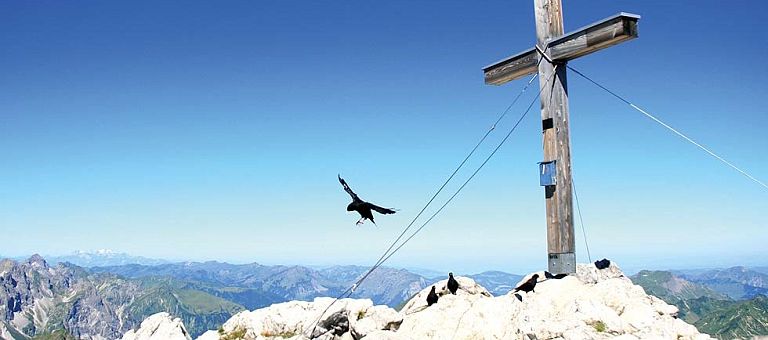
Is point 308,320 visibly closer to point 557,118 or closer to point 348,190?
point 348,190

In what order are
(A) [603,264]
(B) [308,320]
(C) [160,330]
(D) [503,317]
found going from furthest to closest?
(C) [160,330] → (B) [308,320] → (A) [603,264] → (D) [503,317]

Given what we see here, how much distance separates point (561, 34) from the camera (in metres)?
13.0

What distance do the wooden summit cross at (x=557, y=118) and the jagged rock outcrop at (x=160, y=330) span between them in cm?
1169

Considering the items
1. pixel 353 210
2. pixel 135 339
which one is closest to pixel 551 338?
pixel 353 210

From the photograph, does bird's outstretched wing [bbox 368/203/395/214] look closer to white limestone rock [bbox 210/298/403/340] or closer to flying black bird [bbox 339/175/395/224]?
flying black bird [bbox 339/175/395/224]

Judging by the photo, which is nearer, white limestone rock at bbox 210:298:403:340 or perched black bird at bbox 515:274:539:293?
perched black bird at bbox 515:274:539:293

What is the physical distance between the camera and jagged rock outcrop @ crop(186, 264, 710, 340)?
382 inches

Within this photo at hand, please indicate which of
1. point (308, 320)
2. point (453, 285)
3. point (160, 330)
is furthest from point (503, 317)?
point (160, 330)

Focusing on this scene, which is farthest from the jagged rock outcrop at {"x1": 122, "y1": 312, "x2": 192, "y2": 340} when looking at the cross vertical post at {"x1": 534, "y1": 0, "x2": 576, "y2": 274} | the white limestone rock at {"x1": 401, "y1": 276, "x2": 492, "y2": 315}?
the cross vertical post at {"x1": 534, "y1": 0, "x2": 576, "y2": 274}

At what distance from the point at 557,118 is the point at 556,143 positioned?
0.63m

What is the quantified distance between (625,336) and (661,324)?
1.05m

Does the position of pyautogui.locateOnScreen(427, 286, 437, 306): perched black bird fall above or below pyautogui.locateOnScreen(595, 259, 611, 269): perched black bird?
below

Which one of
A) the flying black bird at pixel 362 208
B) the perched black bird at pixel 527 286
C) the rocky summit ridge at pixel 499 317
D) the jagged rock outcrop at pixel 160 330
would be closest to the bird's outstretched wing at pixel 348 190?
the flying black bird at pixel 362 208

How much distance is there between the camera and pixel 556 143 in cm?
1260
